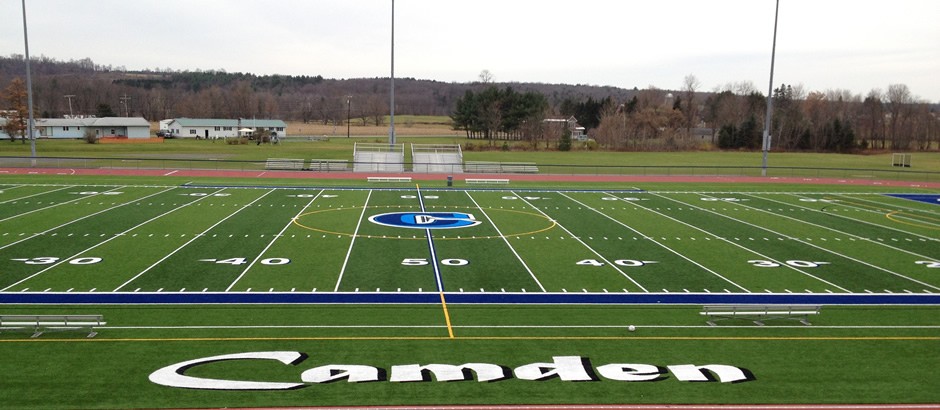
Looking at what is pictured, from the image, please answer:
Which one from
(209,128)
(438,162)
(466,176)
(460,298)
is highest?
A: (209,128)

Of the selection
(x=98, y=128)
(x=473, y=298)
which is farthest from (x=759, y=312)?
(x=98, y=128)

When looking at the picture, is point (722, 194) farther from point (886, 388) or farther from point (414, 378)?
point (414, 378)

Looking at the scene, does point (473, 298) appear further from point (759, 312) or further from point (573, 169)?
point (573, 169)

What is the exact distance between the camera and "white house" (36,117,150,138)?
113625 mm

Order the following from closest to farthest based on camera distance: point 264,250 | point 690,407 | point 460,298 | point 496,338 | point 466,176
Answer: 1. point 690,407
2. point 496,338
3. point 460,298
4. point 264,250
5. point 466,176

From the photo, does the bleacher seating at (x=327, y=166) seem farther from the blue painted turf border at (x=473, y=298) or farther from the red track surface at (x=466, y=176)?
the blue painted turf border at (x=473, y=298)

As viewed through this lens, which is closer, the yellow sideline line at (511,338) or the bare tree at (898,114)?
the yellow sideline line at (511,338)

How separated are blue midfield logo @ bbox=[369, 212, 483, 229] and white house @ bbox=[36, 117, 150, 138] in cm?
9919

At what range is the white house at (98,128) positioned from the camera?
113625 mm

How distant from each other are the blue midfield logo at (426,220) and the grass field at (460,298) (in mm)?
172

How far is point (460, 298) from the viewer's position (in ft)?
57.9

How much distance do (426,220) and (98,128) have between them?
103653 millimetres

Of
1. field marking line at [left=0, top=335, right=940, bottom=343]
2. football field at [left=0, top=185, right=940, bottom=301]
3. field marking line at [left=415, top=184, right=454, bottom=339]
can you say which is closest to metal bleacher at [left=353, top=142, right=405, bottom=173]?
football field at [left=0, top=185, right=940, bottom=301]

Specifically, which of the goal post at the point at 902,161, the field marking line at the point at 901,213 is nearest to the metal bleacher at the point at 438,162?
the field marking line at the point at 901,213
